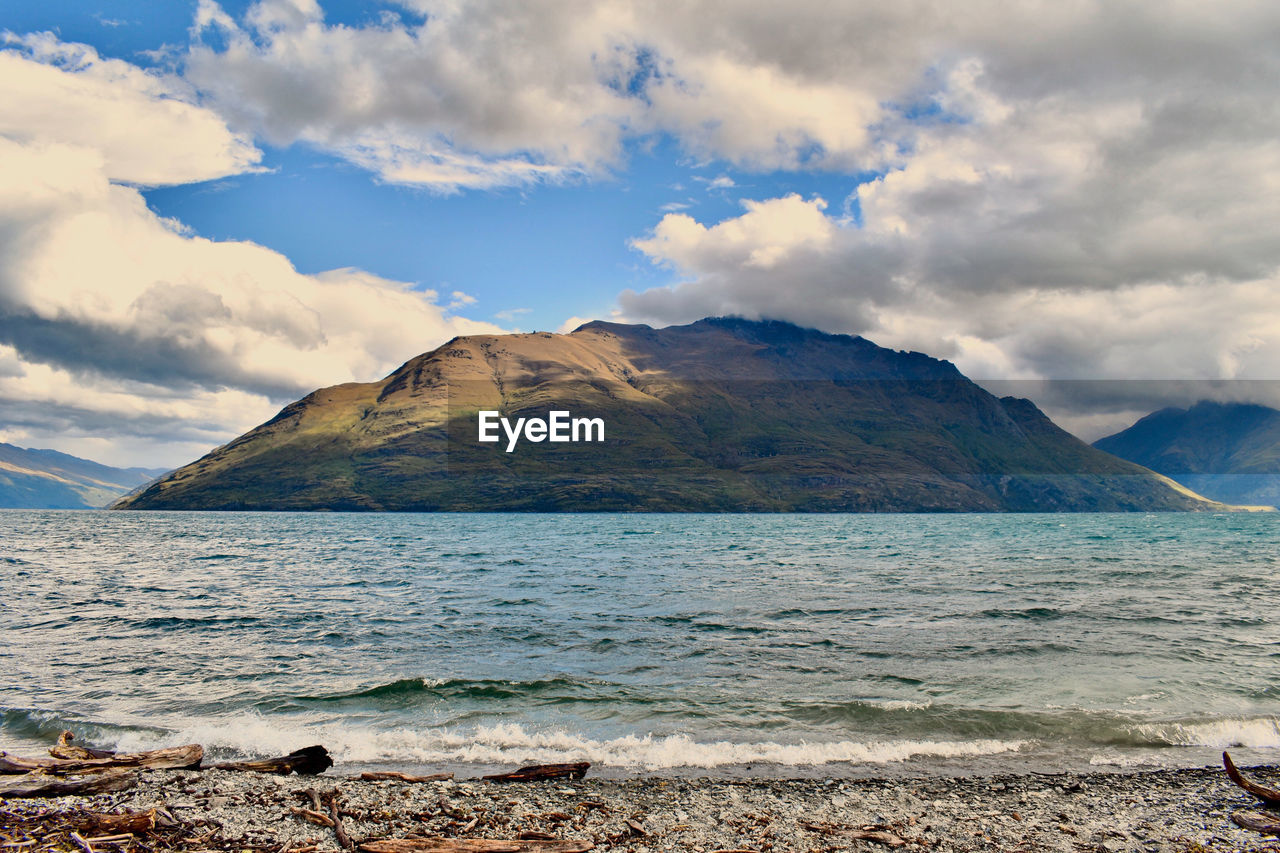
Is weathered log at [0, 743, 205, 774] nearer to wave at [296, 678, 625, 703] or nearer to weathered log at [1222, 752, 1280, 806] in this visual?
wave at [296, 678, 625, 703]

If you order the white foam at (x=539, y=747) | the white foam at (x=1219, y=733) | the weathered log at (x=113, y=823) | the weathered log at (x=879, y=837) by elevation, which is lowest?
the white foam at (x=1219, y=733)

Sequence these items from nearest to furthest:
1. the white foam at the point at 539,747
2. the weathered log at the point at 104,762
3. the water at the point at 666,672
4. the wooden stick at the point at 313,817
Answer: the wooden stick at the point at 313,817 < the weathered log at the point at 104,762 < the white foam at the point at 539,747 < the water at the point at 666,672

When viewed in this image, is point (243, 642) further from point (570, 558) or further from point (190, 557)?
point (190, 557)

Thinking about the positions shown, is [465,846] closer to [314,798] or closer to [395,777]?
[314,798]

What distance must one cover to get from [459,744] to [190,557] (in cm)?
7853

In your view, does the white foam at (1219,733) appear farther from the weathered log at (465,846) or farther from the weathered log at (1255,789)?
the weathered log at (465,846)

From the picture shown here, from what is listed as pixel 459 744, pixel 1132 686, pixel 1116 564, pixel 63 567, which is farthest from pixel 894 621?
pixel 63 567

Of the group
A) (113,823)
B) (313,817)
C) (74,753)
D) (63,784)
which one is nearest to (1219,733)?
(313,817)

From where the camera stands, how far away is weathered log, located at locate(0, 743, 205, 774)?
1429 cm

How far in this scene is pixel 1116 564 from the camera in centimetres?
6538

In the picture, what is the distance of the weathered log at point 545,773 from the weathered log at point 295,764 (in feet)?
12.5

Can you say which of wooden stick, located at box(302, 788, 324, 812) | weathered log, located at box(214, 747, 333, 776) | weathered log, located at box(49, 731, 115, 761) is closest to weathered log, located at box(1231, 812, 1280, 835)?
wooden stick, located at box(302, 788, 324, 812)

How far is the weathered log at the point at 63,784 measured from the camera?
12.9 m

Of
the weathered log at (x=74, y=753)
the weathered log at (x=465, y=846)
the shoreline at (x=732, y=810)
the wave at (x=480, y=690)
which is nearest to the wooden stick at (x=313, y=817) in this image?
the shoreline at (x=732, y=810)
